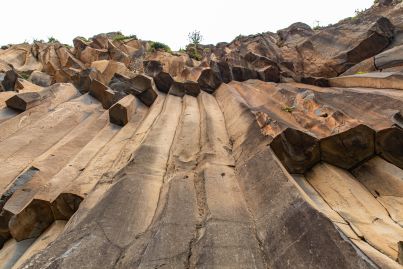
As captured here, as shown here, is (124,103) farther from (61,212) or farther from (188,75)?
(188,75)

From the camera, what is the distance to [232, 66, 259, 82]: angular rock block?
1515 cm

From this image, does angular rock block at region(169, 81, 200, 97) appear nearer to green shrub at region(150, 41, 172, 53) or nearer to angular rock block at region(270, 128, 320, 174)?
angular rock block at region(270, 128, 320, 174)

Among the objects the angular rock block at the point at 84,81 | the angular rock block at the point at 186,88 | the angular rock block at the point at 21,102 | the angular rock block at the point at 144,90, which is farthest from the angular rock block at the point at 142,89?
the angular rock block at the point at 21,102

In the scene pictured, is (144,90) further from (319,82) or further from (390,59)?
(390,59)

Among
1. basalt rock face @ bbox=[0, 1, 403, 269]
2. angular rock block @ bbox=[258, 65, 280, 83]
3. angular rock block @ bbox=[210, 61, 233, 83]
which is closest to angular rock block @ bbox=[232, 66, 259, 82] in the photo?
angular rock block @ bbox=[210, 61, 233, 83]

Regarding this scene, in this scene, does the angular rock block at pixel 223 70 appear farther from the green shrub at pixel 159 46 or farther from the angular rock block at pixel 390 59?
the green shrub at pixel 159 46

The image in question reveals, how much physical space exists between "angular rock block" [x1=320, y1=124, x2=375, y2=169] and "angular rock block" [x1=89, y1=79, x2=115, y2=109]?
8.36 meters

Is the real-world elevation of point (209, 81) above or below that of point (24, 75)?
above

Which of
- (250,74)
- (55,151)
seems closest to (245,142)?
(55,151)

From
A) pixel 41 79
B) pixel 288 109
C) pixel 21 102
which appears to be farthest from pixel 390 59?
pixel 41 79

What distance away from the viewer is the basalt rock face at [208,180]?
382cm

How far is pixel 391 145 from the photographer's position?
20.4ft

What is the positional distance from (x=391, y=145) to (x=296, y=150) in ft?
5.46

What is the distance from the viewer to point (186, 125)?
879 cm
